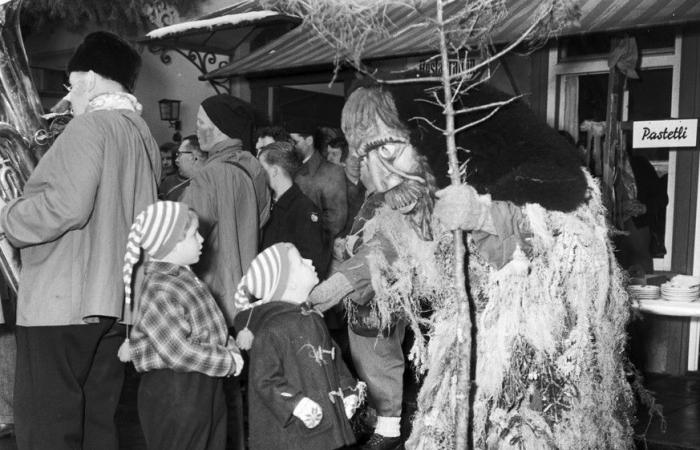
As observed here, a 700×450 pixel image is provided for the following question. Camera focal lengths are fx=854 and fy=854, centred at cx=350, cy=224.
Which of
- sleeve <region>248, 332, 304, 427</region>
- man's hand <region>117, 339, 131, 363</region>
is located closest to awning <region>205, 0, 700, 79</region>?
sleeve <region>248, 332, 304, 427</region>

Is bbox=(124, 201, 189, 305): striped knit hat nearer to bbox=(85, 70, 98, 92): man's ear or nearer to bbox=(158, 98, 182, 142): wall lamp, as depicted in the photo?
bbox=(85, 70, 98, 92): man's ear

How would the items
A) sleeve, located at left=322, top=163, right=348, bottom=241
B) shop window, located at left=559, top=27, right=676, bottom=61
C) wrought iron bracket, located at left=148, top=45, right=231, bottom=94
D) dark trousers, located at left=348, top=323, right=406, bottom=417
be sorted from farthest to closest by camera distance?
wrought iron bracket, located at left=148, top=45, right=231, bottom=94
sleeve, located at left=322, top=163, right=348, bottom=241
shop window, located at left=559, top=27, right=676, bottom=61
dark trousers, located at left=348, top=323, right=406, bottom=417

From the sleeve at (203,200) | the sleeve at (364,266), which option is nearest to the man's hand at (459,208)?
the sleeve at (364,266)

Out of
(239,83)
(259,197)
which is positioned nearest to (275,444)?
(259,197)

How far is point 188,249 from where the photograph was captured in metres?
3.38

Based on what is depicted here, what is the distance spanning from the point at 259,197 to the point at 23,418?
201 centimetres

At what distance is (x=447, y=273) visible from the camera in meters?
3.14

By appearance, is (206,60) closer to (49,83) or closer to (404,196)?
(49,83)

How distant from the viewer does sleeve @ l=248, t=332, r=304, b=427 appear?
3.20 metres

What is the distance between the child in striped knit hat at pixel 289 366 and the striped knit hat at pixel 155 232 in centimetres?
34

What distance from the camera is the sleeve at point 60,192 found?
3211 millimetres

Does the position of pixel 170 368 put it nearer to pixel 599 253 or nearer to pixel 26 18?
pixel 599 253

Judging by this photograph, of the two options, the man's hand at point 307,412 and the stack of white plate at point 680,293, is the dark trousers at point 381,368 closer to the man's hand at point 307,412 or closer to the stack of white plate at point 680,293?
the man's hand at point 307,412

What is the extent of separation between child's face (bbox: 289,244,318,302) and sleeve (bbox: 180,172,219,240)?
1063 mm
